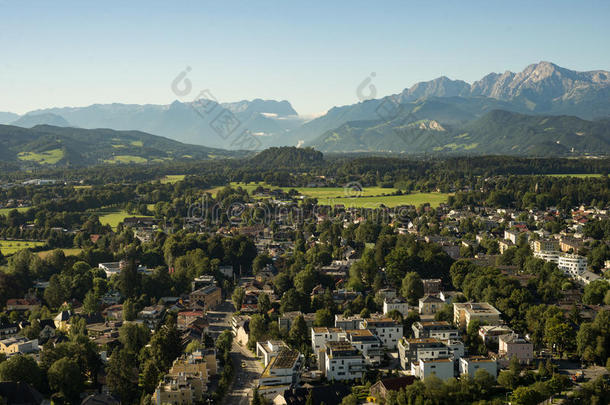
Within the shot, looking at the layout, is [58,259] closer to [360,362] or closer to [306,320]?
[306,320]

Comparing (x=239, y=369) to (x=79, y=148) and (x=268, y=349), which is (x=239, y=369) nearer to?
(x=268, y=349)

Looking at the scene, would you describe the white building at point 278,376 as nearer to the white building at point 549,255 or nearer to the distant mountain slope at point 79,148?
the white building at point 549,255

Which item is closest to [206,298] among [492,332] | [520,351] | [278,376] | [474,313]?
[278,376]

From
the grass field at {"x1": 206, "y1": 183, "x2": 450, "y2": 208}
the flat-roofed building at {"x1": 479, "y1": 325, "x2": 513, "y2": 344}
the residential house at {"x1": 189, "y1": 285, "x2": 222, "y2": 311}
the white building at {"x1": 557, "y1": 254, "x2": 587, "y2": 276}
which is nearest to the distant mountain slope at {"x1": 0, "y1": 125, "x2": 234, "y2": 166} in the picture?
the grass field at {"x1": 206, "y1": 183, "x2": 450, "y2": 208}

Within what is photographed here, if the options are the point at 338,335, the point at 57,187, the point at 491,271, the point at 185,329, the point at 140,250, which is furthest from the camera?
the point at 57,187

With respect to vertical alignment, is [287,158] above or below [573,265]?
above

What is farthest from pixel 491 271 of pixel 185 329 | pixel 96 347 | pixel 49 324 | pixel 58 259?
pixel 58 259

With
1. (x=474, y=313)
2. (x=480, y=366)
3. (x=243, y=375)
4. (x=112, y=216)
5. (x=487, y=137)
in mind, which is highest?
(x=487, y=137)
